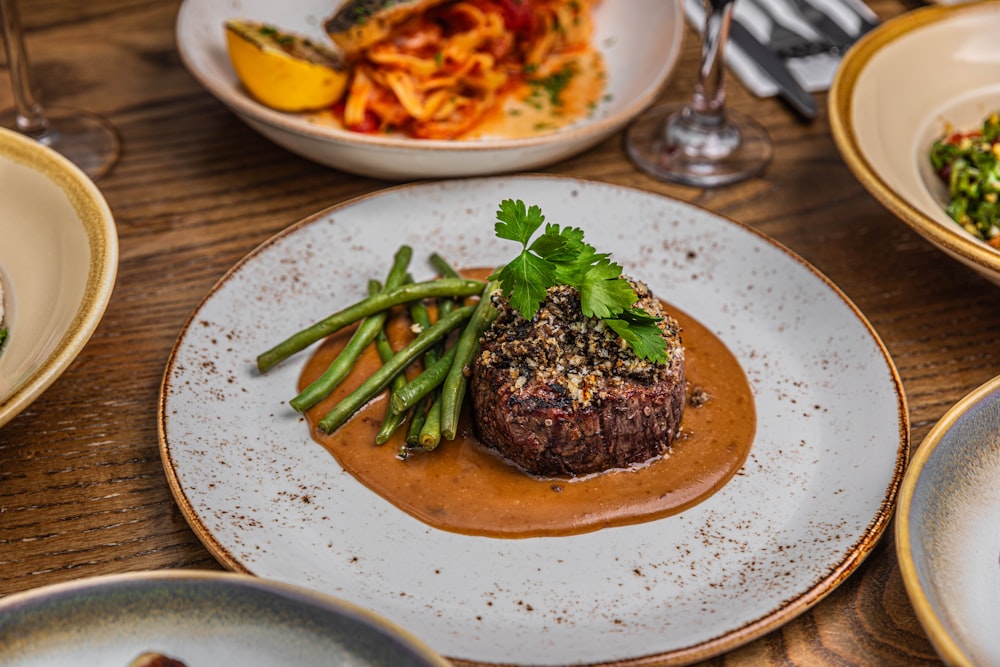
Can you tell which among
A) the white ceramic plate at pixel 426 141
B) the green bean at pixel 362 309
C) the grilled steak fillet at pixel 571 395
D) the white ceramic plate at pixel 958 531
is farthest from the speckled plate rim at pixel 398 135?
the white ceramic plate at pixel 958 531

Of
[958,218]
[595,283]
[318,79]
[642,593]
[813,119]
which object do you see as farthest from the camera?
[813,119]

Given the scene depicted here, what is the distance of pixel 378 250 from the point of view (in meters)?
3.27

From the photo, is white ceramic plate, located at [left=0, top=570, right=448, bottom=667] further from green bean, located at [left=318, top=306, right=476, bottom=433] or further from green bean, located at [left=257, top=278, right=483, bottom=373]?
green bean, located at [left=257, top=278, right=483, bottom=373]

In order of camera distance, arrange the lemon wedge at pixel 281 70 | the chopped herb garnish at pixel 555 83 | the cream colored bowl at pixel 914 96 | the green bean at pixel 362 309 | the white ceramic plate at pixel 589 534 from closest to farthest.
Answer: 1. the white ceramic plate at pixel 589 534
2. the green bean at pixel 362 309
3. the cream colored bowl at pixel 914 96
4. the lemon wedge at pixel 281 70
5. the chopped herb garnish at pixel 555 83

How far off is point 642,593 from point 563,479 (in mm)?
434

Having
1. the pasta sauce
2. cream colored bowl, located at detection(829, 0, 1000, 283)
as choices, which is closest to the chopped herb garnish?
the pasta sauce

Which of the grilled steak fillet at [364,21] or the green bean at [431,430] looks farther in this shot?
the grilled steak fillet at [364,21]

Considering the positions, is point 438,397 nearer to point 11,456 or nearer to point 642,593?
point 642,593

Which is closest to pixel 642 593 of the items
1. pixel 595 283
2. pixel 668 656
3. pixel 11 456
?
pixel 668 656

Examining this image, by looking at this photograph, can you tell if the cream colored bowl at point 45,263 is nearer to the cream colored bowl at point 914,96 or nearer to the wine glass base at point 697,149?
the wine glass base at point 697,149

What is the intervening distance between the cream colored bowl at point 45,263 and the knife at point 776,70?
9.09 feet

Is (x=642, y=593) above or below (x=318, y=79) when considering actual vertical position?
below

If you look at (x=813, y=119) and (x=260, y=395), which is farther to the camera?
(x=813, y=119)

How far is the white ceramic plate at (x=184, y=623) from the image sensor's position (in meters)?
1.88
